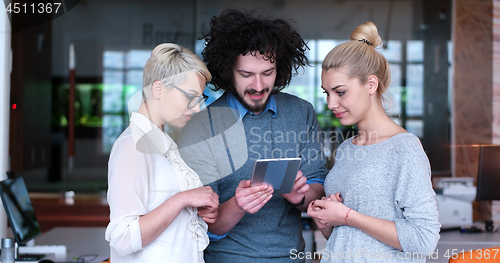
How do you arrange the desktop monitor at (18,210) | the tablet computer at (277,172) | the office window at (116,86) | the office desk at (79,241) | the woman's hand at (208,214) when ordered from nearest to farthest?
the tablet computer at (277,172), the woman's hand at (208,214), the desktop monitor at (18,210), the office desk at (79,241), the office window at (116,86)

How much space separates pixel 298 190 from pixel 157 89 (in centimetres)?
64

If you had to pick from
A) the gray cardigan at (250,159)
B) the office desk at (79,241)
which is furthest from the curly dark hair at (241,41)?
the office desk at (79,241)

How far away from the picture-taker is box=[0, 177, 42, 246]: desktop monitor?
2.06m

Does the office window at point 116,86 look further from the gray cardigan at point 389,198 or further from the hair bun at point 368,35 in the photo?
the gray cardigan at point 389,198

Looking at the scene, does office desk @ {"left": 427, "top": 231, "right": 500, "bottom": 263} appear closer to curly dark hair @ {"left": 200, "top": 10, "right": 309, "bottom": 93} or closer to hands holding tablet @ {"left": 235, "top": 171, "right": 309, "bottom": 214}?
hands holding tablet @ {"left": 235, "top": 171, "right": 309, "bottom": 214}

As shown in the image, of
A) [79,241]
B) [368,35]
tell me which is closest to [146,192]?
[368,35]

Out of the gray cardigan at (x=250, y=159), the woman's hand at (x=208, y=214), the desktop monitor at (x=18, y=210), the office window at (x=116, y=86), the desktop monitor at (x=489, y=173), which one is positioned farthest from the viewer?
the office window at (x=116, y=86)

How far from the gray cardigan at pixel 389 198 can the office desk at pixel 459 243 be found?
3.54 feet

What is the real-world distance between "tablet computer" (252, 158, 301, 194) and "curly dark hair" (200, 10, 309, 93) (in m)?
0.50

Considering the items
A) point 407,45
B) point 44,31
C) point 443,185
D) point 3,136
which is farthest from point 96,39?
point 443,185

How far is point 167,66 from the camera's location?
1.36m

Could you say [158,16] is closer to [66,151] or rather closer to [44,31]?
[44,31]

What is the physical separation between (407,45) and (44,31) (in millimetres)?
6867

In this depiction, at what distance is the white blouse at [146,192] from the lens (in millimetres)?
1200
